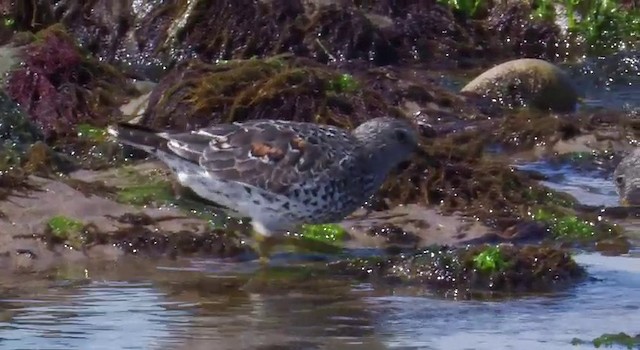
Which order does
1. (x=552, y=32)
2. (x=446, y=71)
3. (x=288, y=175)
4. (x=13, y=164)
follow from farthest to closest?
(x=552, y=32) < (x=446, y=71) < (x=13, y=164) < (x=288, y=175)

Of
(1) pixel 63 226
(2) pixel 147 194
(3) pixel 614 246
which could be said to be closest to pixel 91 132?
(2) pixel 147 194

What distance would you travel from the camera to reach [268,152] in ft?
27.2

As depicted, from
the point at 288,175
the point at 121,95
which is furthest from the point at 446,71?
the point at 288,175

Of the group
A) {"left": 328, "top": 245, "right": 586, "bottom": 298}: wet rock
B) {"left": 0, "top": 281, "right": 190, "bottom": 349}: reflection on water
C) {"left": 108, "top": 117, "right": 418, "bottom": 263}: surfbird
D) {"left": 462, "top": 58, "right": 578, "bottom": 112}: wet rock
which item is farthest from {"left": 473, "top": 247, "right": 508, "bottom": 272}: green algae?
{"left": 462, "top": 58, "right": 578, "bottom": 112}: wet rock

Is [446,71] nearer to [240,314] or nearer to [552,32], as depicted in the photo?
[552,32]

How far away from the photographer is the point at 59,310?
6832mm

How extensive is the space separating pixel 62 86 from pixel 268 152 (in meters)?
3.31

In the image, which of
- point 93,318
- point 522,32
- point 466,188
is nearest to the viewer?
point 93,318

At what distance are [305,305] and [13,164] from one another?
262 centimetres

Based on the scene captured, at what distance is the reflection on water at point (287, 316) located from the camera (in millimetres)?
6289

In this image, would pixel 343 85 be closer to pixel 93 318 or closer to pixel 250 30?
pixel 250 30

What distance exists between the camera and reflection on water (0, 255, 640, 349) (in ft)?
20.6

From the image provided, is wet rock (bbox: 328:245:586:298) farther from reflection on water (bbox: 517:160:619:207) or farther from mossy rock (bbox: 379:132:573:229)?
reflection on water (bbox: 517:160:619:207)

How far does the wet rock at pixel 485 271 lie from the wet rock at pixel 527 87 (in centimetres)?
521
